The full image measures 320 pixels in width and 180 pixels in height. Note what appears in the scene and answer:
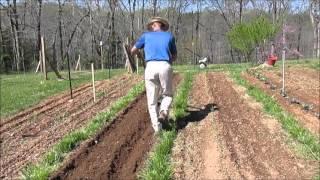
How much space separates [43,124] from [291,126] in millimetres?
5689

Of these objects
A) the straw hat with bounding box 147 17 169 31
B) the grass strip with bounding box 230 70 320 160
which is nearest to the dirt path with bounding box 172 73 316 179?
the grass strip with bounding box 230 70 320 160

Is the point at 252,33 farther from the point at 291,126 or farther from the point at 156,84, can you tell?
the point at 156,84

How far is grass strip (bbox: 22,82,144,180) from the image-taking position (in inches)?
281

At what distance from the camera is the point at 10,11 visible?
51.0 meters

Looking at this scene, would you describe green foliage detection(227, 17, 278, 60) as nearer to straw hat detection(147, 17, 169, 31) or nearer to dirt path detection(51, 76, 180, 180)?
dirt path detection(51, 76, 180, 180)

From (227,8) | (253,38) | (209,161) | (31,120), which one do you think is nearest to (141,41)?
(209,161)

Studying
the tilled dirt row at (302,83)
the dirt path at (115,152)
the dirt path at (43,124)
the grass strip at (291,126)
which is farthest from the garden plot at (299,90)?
the dirt path at (43,124)

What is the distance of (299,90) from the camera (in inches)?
572

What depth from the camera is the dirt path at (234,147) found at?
6910 mm

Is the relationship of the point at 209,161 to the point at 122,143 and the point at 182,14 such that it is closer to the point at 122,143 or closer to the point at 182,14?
the point at 122,143

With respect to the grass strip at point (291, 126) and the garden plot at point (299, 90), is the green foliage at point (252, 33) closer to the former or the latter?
the garden plot at point (299, 90)

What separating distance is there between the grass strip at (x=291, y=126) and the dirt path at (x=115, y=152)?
2.27 meters

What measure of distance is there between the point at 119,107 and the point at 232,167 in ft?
15.0

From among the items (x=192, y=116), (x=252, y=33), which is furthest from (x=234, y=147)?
(x=252, y=33)
